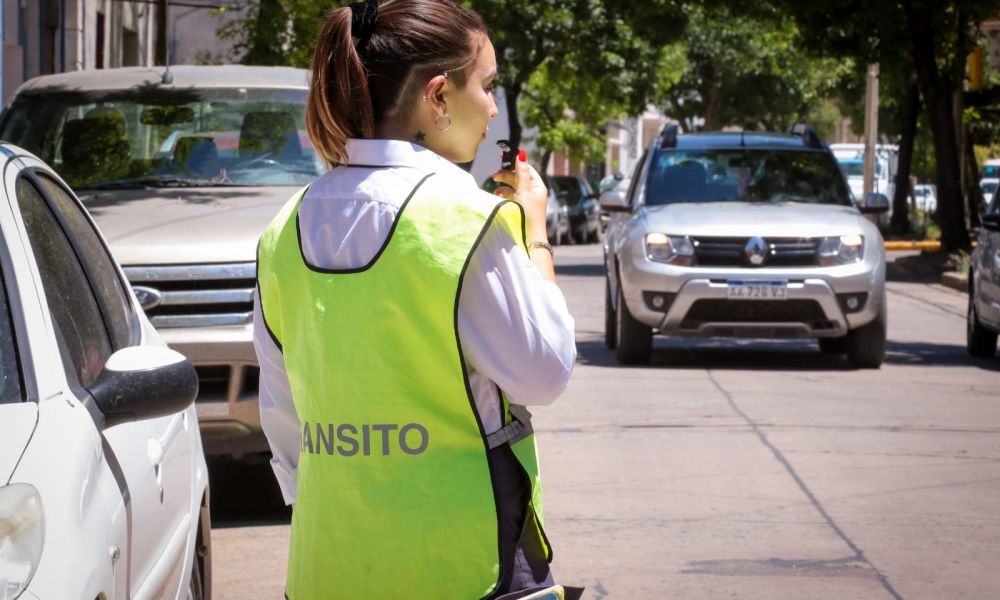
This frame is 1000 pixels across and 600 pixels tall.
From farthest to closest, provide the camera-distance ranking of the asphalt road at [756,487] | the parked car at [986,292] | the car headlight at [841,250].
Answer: the parked car at [986,292]
the car headlight at [841,250]
the asphalt road at [756,487]

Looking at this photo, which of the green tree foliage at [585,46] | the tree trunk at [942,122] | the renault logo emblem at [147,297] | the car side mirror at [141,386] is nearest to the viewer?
the car side mirror at [141,386]

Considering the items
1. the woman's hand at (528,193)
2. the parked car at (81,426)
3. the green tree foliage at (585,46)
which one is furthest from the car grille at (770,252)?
the green tree foliage at (585,46)

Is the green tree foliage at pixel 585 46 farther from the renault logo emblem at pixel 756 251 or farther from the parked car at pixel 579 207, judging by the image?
the renault logo emblem at pixel 756 251

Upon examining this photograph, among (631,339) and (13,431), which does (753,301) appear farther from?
(13,431)

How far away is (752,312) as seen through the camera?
1193cm

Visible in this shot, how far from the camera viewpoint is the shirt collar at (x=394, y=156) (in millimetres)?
2463

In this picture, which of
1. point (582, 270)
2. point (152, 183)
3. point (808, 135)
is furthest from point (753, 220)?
point (582, 270)

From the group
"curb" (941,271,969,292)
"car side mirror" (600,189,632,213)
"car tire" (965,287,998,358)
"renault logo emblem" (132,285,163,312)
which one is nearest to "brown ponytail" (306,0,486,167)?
"renault logo emblem" (132,285,163,312)

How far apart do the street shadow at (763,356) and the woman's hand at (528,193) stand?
9.60m

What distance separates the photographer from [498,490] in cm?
234

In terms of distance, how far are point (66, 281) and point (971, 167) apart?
29.2 m

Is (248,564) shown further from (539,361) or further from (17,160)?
(539,361)

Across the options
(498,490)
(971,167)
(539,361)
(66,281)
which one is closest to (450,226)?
(539,361)

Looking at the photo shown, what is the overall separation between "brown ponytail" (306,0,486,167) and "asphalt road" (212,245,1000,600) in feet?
11.4
